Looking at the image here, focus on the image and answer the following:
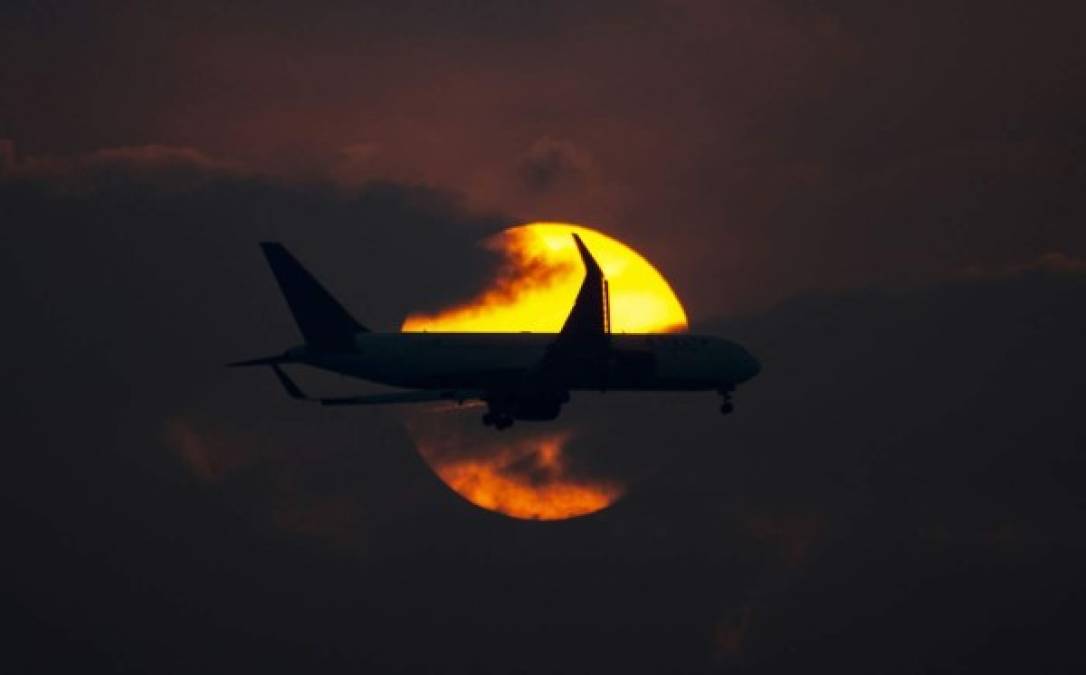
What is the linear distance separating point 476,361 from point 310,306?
293 inches

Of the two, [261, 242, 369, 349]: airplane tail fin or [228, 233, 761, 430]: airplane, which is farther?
[261, 242, 369, 349]: airplane tail fin

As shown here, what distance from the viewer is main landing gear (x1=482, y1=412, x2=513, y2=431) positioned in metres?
72.9

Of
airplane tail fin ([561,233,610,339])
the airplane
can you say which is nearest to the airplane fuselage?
the airplane

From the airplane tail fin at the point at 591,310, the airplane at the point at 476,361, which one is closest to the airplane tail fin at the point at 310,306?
the airplane at the point at 476,361

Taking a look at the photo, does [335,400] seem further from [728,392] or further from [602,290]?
[728,392]

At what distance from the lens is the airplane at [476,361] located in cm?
7050

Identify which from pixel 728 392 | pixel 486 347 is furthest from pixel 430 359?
pixel 728 392

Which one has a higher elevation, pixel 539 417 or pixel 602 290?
pixel 602 290

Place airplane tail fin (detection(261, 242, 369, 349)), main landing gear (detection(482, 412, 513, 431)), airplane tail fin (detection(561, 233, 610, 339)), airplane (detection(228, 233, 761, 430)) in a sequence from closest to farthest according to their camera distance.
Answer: airplane tail fin (detection(561, 233, 610, 339)) < airplane (detection(228, 233, 761, 430)) < main landing gear (detection(482, 412, 513, 431)) < airplane tail fin (detection(261, 242, 369, 349))

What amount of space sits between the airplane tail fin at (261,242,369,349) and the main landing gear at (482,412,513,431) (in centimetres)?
626

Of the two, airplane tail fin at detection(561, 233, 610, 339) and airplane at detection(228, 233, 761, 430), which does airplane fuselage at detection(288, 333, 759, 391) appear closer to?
airplane at detection(228, 233, 761, 430)

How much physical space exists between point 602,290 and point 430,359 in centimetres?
940

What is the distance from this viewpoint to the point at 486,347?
73625 millimetres

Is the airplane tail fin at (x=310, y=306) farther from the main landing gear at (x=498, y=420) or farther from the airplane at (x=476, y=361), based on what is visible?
the main landing gear at (x=498, y=420)
